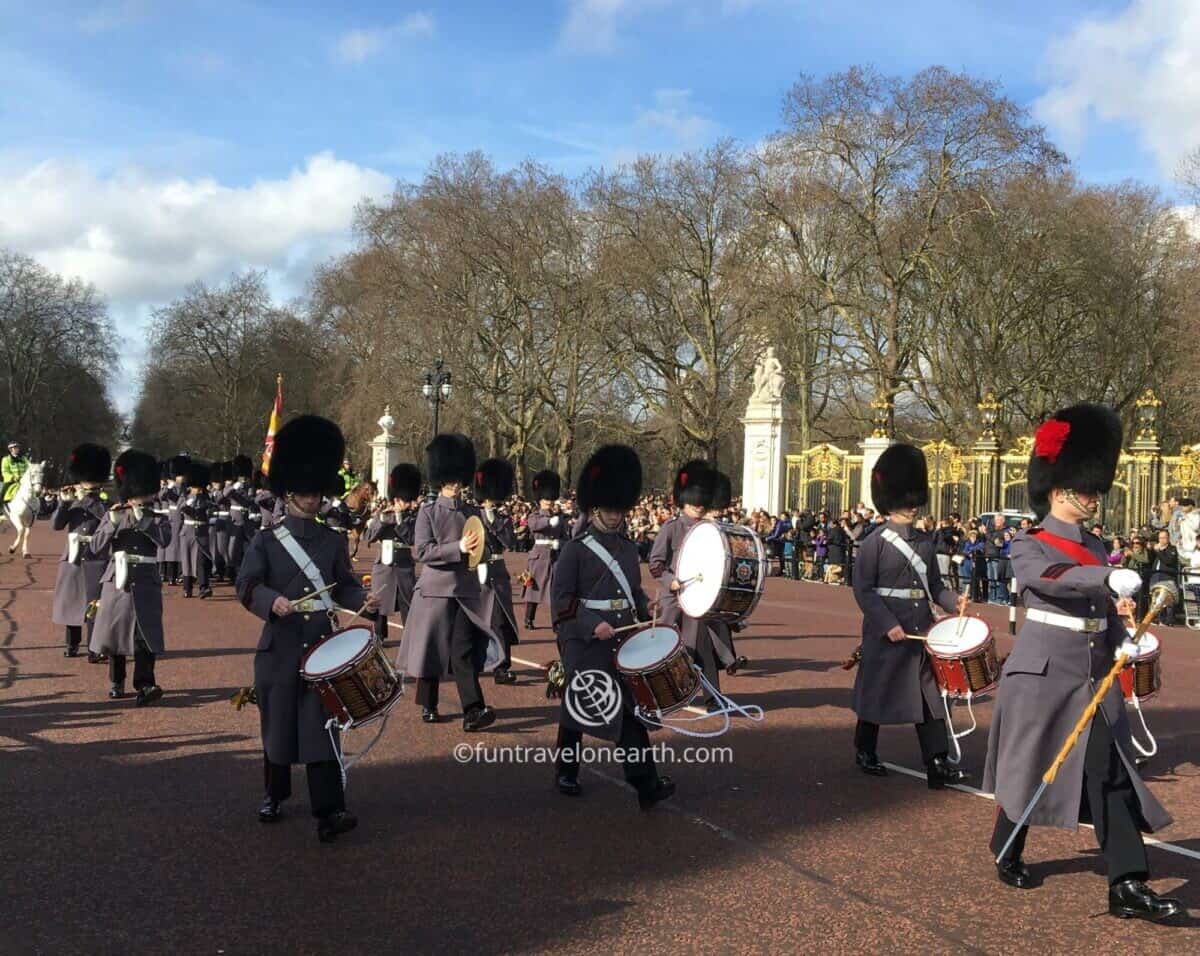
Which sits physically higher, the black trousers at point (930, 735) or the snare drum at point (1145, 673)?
the snare drum at point (1145, 673)

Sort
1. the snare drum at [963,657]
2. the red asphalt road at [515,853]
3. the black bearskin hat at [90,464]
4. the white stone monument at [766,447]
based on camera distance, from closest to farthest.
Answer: the red asphalt road at [515,853]
the snare drum at [963,657]
the black bearskin hat at [90,464]
the white stone monument at [766,447]

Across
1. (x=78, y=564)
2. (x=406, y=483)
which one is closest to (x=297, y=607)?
(x=78, y=564)

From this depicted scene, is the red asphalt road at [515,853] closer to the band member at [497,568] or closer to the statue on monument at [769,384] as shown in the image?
the band member at [497,568]

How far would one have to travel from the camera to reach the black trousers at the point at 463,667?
7738 mm

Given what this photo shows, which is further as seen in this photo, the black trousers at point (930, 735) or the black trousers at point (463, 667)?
the black trousers at point (463, 667)

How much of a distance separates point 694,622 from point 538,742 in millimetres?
1642

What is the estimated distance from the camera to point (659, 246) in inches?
1389

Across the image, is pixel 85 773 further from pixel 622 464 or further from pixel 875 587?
pixel 875 587

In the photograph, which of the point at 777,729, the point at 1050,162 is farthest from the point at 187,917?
the point at 1050,162

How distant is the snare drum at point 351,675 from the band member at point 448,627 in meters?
2.15

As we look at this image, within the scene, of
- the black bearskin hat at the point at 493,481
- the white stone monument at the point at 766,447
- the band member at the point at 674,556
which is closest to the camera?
the band member at the point at 674,556

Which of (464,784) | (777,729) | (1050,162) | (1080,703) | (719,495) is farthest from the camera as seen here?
(1050,162)

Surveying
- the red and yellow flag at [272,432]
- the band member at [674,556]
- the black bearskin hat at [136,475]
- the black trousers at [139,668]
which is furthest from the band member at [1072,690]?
the black bearskin hat at [136,475]

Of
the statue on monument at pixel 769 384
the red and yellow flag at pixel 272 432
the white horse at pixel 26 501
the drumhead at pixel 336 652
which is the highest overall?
the statue on monument at pixel 769 384
